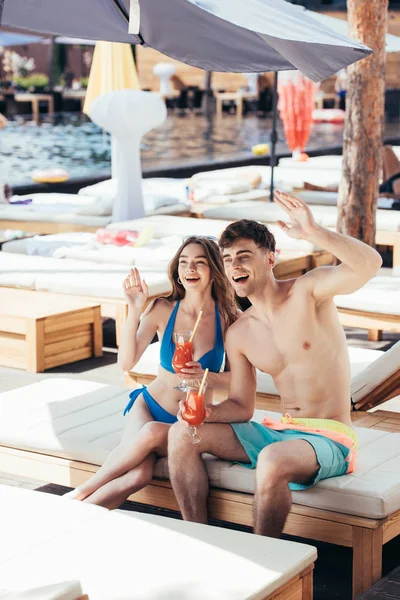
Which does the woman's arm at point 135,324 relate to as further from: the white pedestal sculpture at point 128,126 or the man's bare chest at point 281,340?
the white pedestal sculpture at point 128,126

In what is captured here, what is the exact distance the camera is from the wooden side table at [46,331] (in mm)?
6496

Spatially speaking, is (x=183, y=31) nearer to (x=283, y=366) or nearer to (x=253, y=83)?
(x=283, y=366)

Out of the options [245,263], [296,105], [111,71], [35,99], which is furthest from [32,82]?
[245,263]

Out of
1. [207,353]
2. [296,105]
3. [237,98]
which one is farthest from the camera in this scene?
[237,98]

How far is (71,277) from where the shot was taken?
698 cm

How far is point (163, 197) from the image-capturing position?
35.8 ft

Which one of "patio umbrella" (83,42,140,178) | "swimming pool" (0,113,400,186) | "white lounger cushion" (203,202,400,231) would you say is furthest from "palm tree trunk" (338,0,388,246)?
"swimming pool" (0,113,400,186)

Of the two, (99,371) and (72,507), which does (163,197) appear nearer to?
(99,371)

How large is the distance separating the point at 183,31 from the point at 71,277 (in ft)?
7.38

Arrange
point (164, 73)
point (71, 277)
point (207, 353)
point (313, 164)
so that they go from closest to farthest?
point (207, 353)
point (71, 277)
point (313, 164)
point (164, 73)

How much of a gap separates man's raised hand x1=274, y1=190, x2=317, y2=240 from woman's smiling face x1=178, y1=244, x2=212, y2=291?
1.91ft

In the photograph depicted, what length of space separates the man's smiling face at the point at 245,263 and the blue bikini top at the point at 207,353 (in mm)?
535

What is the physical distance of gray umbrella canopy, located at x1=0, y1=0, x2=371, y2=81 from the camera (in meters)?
4.45

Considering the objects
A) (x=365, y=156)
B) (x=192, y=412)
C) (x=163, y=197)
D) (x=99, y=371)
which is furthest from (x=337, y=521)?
(x=163, y=197)
